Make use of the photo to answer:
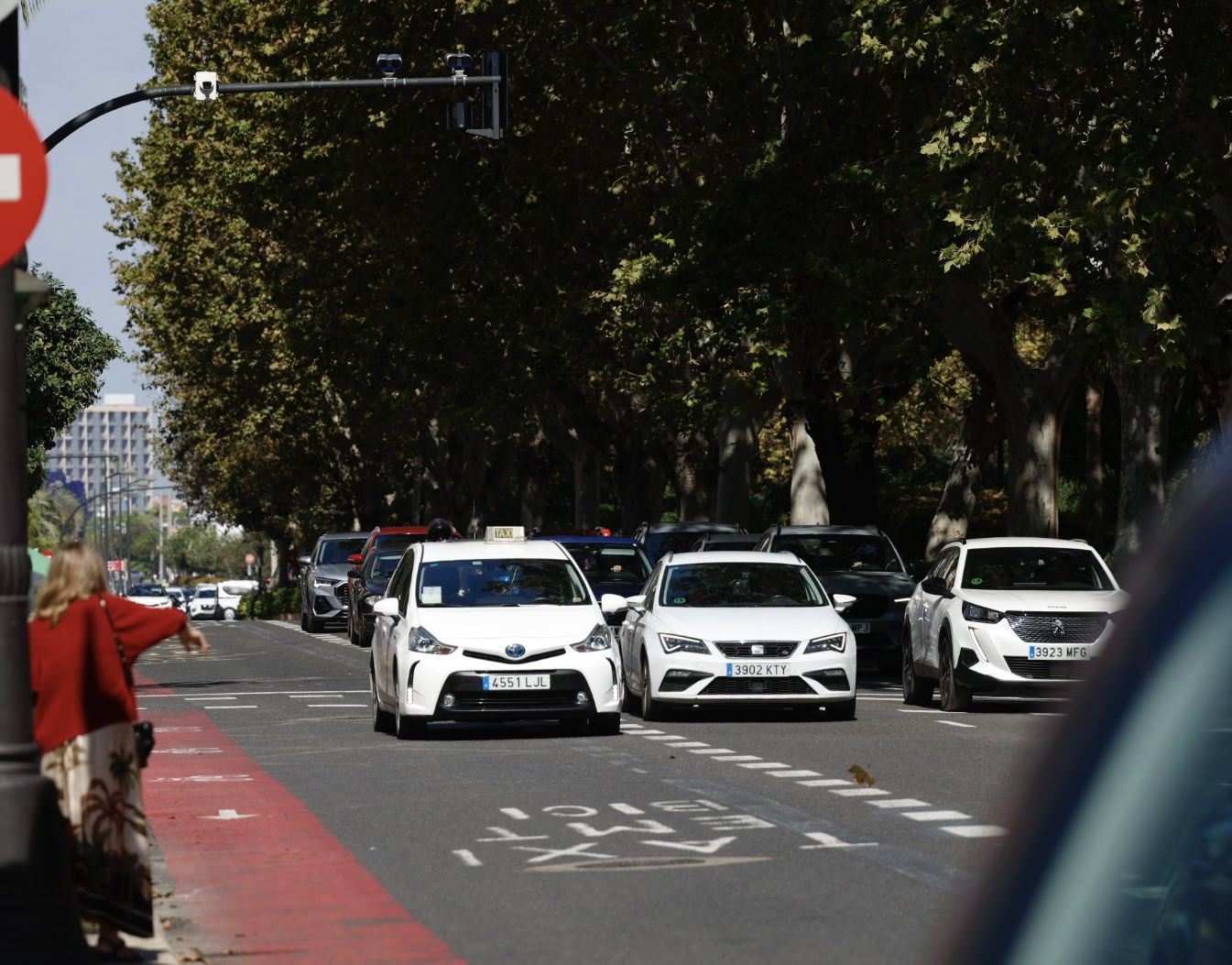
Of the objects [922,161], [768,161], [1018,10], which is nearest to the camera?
[1018,10]

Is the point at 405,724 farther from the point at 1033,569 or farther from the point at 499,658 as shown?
the point at 1033,569

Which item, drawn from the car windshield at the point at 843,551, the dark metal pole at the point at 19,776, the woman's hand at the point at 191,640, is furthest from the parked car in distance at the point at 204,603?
the dark metal pole at the point at 19,776

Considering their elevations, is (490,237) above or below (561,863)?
above

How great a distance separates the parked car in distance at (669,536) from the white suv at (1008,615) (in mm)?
10950

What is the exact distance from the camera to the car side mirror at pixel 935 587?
21641 millimetres

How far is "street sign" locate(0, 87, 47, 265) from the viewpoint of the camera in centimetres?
722

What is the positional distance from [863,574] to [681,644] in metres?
8.65

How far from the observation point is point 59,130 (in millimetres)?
21062

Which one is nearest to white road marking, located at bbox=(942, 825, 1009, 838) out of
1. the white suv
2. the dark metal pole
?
the dark metal pole

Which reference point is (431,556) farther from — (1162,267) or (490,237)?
(490,237)

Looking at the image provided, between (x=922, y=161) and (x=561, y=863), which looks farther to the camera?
(x=922, y=161)

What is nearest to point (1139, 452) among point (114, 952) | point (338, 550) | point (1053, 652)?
point (1053, 652)

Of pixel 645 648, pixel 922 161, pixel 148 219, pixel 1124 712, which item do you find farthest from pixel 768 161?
pixel 148 219

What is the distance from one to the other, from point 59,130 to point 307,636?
26420mm
